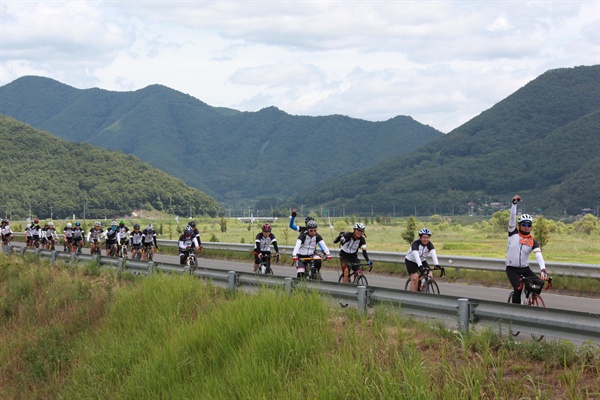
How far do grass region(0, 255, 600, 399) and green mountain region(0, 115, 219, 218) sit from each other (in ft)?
418

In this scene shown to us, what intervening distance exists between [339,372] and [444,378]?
3.95 feet

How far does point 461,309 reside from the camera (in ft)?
30.6

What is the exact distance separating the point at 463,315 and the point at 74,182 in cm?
15400

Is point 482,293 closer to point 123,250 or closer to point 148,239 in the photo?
point 148,239

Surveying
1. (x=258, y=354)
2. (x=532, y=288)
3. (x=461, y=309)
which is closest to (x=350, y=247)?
(x=532, y=288)

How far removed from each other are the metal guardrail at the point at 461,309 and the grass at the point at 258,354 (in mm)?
285

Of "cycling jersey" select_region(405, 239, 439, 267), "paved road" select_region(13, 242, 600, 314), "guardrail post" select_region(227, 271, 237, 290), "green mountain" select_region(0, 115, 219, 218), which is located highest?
"green mountain" select_region(0, 115, 219, 218)

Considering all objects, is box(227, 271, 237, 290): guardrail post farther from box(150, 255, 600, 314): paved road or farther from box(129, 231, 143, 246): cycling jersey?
box(129, 231, 143, 246): cycling jersey

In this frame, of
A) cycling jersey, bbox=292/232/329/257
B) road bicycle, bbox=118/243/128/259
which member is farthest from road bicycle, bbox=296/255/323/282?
road bicycle, bbox=118/243/128/259

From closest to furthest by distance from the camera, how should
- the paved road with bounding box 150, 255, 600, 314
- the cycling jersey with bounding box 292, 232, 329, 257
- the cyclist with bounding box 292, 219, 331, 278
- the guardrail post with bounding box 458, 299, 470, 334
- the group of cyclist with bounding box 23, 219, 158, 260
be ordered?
the guardrail post with bounding box 458, 299, 470, 334 < the paved road with bounding box 150, 255, 600, 314 < the cyclist with bounding box 292, 219, 331, 278 < the cycling jersey with bounding box 292, 232, 329, 257 < the group of cyclist with bounding box 23, 219, 158, 260

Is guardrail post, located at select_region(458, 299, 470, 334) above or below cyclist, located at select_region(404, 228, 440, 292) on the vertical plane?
below

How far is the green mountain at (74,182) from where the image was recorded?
145000 millimetres

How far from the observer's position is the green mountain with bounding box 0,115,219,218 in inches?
5709

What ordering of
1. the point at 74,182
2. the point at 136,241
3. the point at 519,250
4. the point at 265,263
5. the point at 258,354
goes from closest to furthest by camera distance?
the point at 258,354 → the point at 519,250 → the point at 265,263 → the point at 136,241 → the point at 74,182
